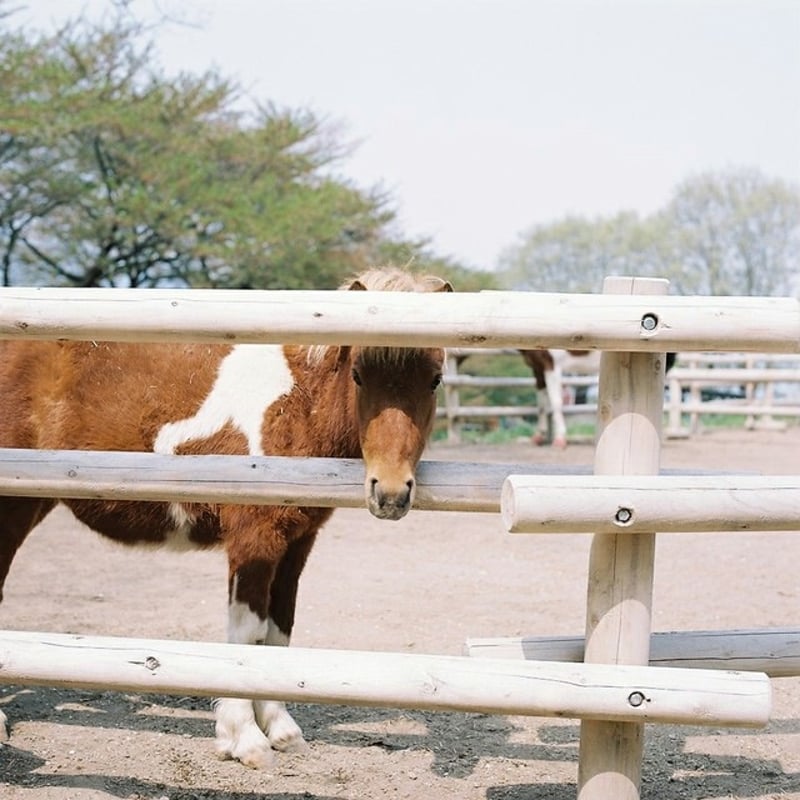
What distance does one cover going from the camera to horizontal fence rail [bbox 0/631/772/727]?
8.79 ft

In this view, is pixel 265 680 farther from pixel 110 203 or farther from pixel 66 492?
pixel 110 203

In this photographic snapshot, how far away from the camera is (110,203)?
16.2 meters

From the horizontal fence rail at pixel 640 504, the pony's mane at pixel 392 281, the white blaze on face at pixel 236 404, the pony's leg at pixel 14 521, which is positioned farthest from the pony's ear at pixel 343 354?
the pony's leg at pixel 14 521

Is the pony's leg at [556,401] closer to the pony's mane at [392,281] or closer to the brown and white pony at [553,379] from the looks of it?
the brown and white pony at [553,379]

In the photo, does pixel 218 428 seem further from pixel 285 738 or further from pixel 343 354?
pixel 285 738

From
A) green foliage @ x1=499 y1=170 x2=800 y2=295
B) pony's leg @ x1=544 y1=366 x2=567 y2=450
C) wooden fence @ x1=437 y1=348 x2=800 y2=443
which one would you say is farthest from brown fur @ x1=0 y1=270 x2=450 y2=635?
green foliage @ x1=499 y1=170 x2=800 y2=295

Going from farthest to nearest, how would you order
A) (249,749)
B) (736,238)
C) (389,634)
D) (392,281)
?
(736,238) → (389,634) → (249,749) → (392,281)

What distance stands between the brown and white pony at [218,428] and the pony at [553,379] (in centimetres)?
1090

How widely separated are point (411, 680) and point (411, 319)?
40.5 inches

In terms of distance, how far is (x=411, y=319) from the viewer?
273cm

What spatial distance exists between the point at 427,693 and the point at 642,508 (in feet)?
2.63

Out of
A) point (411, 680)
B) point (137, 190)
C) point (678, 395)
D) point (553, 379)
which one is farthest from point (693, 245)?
point (411, 680)

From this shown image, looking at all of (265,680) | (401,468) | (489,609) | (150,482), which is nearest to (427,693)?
(265,680)

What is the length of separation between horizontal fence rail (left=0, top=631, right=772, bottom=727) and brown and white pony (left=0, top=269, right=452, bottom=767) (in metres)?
1.13
